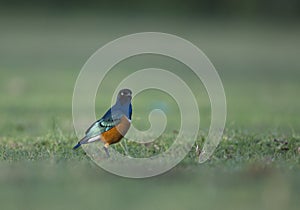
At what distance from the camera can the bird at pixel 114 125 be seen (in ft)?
22.7

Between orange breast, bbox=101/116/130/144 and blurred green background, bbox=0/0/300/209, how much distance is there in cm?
26

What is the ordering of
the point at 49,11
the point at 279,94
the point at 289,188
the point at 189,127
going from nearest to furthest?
1. the point at 289,188
2. the point at 189,127
3. the point at 279,94
4. the point at 49,11

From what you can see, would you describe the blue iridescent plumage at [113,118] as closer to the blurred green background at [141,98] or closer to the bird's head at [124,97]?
the bird's head at [124,97]

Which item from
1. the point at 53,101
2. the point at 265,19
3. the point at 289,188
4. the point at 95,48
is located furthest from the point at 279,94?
the point at 265,19

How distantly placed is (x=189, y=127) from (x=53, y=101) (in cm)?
430

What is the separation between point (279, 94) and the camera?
15.4 m

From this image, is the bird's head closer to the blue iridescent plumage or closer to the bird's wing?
the blue iridescent plumage

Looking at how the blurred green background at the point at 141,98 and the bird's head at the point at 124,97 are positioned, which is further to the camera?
the bird's head at the point at 124,97

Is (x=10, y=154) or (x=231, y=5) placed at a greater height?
(x=231, y=5)

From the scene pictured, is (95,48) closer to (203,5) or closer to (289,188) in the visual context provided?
(203,5)

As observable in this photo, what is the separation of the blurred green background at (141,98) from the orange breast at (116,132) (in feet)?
0.86

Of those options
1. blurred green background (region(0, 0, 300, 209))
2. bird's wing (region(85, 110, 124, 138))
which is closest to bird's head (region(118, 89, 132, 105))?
bird's wing (region(85, 110, 124, 138))

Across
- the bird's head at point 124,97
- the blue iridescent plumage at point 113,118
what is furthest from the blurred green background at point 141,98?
the bird's head at point 124,97

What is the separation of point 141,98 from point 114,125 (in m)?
7.46
